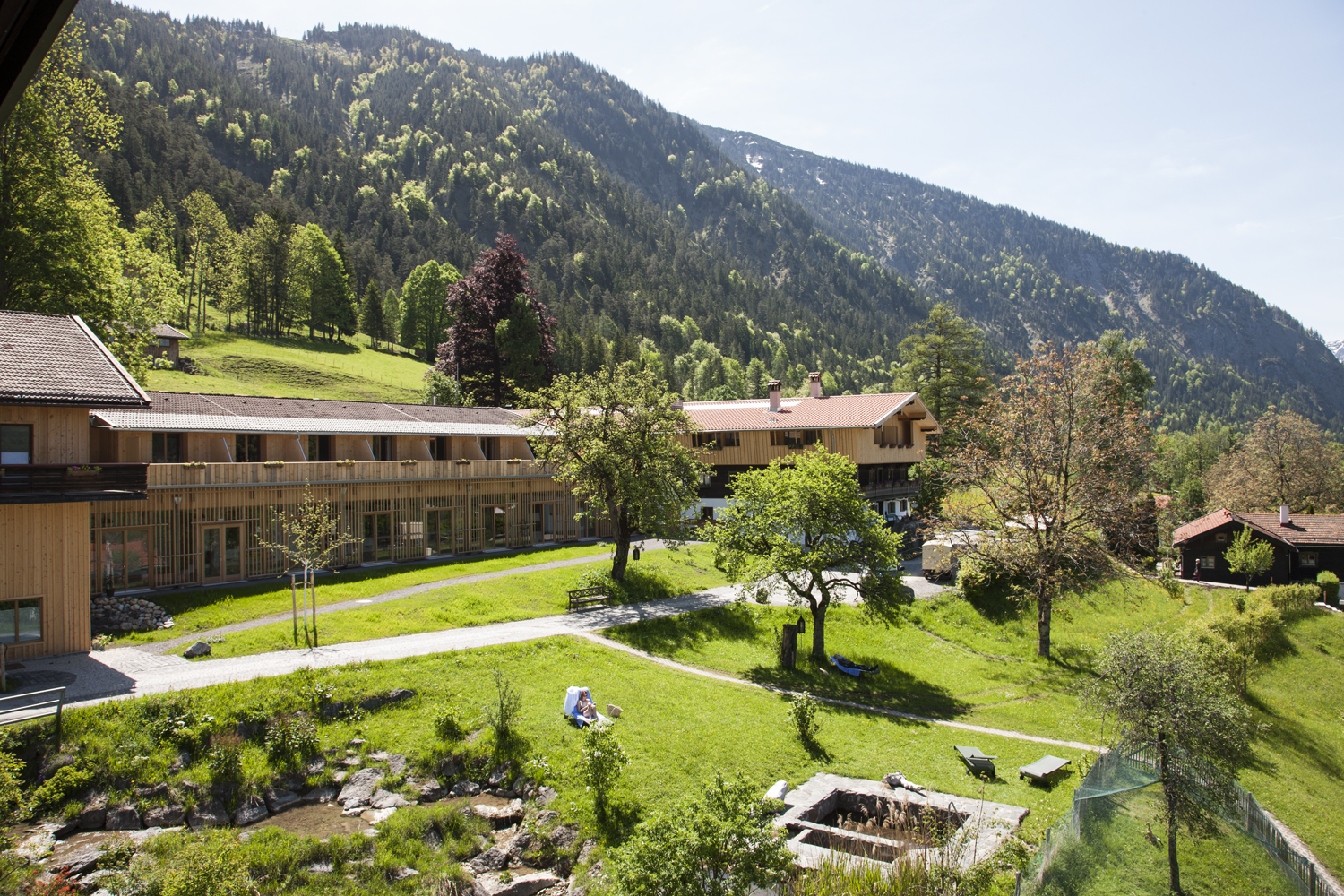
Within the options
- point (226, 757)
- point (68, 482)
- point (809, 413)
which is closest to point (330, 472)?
point (68, 482)

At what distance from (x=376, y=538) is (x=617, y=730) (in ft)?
64.8

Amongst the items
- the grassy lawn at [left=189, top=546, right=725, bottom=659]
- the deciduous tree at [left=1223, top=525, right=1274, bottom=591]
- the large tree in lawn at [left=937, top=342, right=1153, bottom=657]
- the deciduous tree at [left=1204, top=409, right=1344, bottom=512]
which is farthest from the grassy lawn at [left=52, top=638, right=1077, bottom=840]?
the deciduous tree at [left=1204, top=409, right=1344, bottom=512]

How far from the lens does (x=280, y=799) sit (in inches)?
627

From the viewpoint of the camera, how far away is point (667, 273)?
566 feet

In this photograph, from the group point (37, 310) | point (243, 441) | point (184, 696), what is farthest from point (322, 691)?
point (37, 310)

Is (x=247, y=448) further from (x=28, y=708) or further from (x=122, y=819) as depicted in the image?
(x=122, y=819)

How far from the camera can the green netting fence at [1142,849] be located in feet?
43.7

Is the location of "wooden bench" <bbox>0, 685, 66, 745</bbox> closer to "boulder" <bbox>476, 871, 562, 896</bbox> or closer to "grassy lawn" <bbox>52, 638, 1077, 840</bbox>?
"grassy lawn" <bbox>52, 638, 1077, 840</bbox>

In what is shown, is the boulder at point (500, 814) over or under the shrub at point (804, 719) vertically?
under

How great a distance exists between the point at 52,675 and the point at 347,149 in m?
183

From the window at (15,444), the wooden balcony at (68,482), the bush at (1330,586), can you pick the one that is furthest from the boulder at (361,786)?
the bush at (1330,586)

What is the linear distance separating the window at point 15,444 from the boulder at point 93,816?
11388 millimetres

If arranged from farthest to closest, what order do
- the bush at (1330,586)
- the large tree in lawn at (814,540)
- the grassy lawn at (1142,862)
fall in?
the bush at (1330,586)
the large tree in lawn at (814,540)
the grassy lawn at (1142,862)

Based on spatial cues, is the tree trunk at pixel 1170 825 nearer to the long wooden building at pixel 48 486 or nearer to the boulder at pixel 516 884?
the boulder at pixel 516 884
